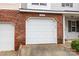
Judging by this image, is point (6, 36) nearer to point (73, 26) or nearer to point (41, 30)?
point (41, 30)

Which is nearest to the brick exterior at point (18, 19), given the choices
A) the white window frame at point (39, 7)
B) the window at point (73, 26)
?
the white window frame at point (39, 7)

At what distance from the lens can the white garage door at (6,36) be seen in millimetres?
18312

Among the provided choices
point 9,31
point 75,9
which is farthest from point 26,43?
point 75,9

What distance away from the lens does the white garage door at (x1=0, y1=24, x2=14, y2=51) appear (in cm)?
1831

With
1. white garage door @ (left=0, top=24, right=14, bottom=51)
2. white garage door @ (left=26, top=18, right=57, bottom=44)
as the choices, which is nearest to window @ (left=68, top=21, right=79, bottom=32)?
white garage door @ (left=26, top=18, right=57, bottom=44)

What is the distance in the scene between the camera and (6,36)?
723 inches

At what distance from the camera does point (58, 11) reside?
19.1 meters

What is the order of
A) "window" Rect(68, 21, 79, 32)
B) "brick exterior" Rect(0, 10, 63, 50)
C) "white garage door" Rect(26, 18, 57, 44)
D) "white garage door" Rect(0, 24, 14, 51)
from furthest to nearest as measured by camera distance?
"window" Rect(68, 21, 79, 32), "white garage door" Rect(26, 18, 57, 44), "white garage door" Rect(0, 24, 14, 51), "brick exterior" Rect(0, 10, 63, 50)

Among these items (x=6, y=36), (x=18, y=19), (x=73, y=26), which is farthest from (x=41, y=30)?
(x=73, y=26)

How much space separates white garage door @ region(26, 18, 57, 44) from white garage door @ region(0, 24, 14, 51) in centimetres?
150

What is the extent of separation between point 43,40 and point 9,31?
10.3 feet

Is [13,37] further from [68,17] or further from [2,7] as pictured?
[68,17]

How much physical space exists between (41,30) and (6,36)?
3.18 meters

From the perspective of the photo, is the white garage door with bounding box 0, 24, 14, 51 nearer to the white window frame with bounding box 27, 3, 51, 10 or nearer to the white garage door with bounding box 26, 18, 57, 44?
the white garage door with bounding box 26, 18, 57, 44
